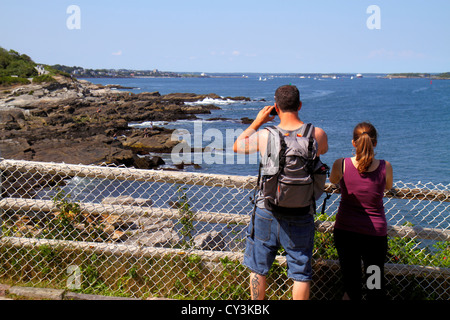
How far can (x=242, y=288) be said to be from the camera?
13.6 ft

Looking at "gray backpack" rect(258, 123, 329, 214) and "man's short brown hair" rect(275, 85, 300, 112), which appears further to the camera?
"man's short brown hair" rect(275, 85, 300, 112)

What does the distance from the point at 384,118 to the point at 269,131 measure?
2164 inches

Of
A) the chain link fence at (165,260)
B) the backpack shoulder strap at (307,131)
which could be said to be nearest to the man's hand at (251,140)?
the backpack shoulder strap at (307,131)

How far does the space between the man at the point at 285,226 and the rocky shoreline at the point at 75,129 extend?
19.9 metres

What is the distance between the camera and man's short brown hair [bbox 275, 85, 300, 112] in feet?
10.4

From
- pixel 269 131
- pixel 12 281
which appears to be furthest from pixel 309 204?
pixel 12 281

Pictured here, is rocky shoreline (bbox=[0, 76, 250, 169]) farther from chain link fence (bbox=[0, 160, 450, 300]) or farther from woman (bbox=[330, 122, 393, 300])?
woman (bbox=[330, 122, 393, 300])

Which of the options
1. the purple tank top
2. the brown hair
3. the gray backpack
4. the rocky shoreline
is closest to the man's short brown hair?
the gray backpack

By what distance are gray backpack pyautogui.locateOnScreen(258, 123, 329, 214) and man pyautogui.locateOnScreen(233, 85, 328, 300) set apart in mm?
60

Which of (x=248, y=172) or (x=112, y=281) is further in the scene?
(x=248, y=172)

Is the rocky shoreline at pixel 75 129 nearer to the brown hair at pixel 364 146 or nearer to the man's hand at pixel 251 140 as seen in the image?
the man's hand at pixel 251 140

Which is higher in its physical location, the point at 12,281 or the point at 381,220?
the point at 381,220

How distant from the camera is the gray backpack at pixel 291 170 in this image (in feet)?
9.92
